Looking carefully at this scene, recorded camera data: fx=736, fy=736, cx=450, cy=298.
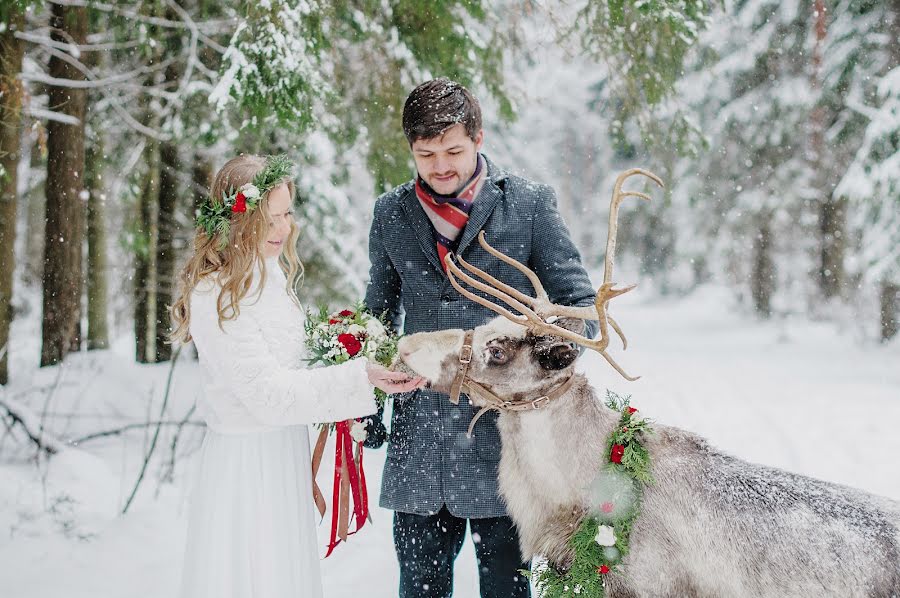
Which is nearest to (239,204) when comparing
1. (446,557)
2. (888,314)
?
(446,557)

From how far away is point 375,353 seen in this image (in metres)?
2.88

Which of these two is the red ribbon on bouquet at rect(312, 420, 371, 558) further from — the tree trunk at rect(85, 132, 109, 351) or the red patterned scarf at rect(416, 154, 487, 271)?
the tree trunk at rect(85, 132, 109, 351)

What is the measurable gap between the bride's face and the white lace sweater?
0.21 metres

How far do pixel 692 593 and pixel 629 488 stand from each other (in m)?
0.41

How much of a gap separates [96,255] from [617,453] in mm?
8877

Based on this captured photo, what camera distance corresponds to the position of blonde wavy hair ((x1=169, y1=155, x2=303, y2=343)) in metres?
2.71

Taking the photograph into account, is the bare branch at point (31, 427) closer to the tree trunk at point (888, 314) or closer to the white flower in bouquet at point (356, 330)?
the white flower in bouquet at point (356, 330)

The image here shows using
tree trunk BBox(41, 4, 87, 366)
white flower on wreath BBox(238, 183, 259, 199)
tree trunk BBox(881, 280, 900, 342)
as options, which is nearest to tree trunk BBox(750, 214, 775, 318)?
tree trunk BBox(881, 280, 900, 342)

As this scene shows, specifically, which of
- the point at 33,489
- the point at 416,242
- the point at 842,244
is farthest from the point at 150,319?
the point at 842,244

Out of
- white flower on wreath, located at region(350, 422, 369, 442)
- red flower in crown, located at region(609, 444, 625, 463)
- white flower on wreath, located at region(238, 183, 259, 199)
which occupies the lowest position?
red flower in crown, located at region(609, 444, 625, 463)

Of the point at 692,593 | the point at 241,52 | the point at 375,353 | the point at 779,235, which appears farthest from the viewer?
the point at 779,235

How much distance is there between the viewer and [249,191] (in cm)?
280

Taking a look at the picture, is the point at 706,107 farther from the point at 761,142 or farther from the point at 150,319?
the point at 150,319

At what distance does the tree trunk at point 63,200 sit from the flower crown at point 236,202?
5.71 meters
